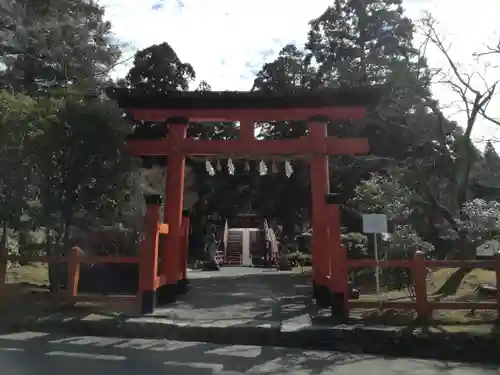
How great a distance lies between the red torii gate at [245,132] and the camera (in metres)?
10.5

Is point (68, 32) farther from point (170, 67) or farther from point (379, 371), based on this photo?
point (379, 371)

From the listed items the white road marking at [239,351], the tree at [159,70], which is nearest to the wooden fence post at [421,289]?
the white road marking at [239,351]

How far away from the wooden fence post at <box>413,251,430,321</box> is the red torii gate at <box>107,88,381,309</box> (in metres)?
2.84

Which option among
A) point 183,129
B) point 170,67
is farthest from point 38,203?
point 170,67

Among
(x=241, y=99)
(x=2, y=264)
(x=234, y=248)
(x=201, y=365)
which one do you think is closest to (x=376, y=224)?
(x=201, y=365)

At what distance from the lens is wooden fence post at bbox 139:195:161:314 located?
848 cm

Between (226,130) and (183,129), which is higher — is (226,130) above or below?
above

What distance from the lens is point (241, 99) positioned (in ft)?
35.5

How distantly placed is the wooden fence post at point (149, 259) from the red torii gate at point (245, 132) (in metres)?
1.71

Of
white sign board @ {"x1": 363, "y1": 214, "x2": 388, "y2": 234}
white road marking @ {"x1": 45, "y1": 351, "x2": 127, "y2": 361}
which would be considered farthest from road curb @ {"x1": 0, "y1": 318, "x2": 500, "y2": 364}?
white sign board @ {"x1": 363, "y1": 214, "x2": 388, "y2": 234}

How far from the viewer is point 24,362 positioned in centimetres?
591

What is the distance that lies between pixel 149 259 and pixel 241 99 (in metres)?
4.38

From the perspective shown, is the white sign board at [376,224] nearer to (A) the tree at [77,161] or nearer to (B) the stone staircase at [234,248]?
(A) the tree at [77,161]

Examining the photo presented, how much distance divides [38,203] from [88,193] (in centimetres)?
110
